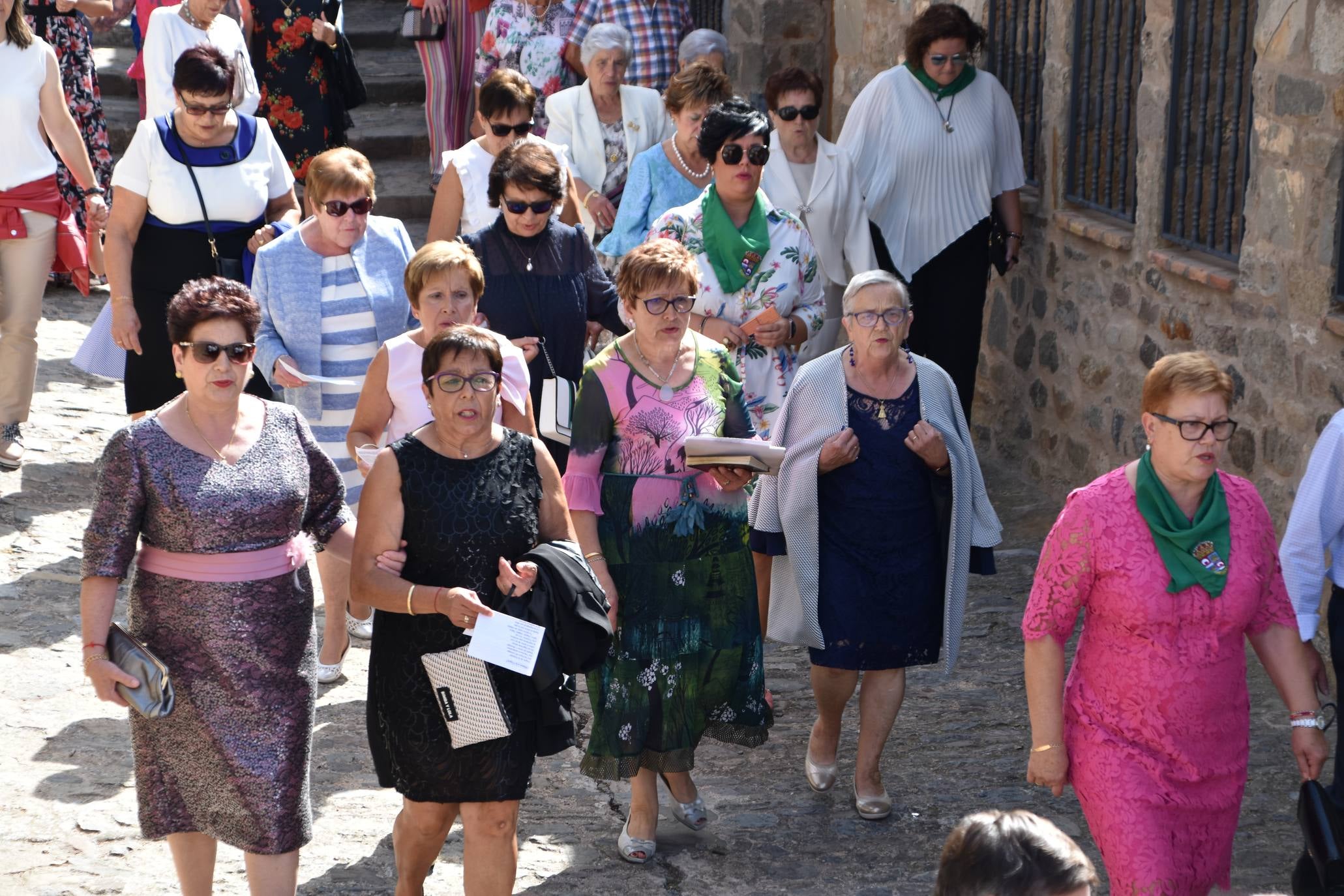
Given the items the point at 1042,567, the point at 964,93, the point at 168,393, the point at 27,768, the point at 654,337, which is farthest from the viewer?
the point at 964,93

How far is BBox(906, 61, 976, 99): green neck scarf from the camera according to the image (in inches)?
321

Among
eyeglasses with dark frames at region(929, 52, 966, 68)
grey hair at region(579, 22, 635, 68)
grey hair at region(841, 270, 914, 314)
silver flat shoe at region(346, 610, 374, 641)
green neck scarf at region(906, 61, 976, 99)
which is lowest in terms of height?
silver flat shoe at region(346, 610, 374, 641)

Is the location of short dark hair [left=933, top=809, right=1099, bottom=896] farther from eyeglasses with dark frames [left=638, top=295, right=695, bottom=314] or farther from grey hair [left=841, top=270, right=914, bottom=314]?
grey hair [left=841, top=270, right=914, bottom=314]

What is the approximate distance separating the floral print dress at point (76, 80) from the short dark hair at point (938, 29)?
4.86 meters

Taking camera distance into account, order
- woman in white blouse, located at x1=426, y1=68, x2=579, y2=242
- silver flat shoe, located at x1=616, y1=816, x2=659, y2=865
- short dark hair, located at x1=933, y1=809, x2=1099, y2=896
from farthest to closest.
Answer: woman in white blouse, located at x1=426, y1=68, x2=579, y2=242 → silver flat shoe, located at x1=616, y1=816, x2=659, y2=865 → short dark hair, located at x1=933, y1=809, x2=1099, y2=896

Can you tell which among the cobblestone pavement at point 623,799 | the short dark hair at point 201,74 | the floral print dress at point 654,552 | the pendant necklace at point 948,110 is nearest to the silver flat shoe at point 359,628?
the cobblestone pavement at point 623,799

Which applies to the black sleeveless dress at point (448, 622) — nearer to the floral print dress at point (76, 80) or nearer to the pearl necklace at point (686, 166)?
the pearl necklace at point (686, 166)

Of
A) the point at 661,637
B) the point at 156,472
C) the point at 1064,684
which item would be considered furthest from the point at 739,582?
the point at 156,472

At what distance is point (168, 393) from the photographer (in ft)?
23.2

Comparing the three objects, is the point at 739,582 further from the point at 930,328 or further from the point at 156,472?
the point at 930,328

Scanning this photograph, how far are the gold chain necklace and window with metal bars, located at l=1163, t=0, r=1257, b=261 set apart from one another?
4.20 meters

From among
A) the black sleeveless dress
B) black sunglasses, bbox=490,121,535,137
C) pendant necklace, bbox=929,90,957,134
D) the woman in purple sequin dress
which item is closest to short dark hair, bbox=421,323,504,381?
the black sleeveless dress

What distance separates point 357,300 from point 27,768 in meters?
1.91

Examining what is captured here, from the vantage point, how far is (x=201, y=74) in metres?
6.25
